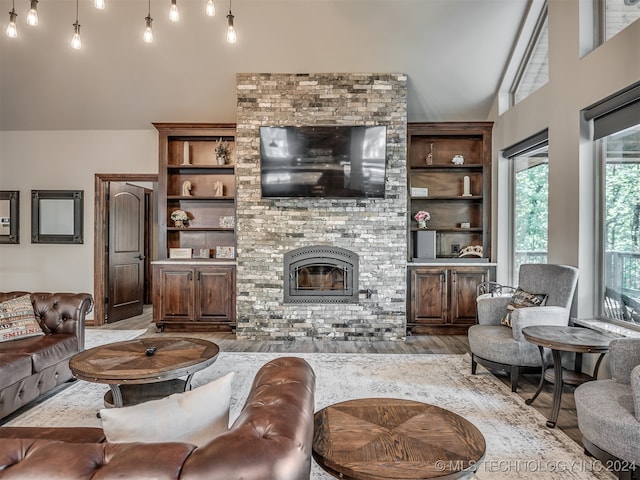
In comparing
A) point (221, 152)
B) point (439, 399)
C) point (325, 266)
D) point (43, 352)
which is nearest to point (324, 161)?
point (325, 266)

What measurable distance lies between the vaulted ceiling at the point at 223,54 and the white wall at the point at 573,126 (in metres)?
0.84

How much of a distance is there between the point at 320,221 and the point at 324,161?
76 cm

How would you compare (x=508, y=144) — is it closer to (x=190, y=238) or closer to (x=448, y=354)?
(x=448, y=354)

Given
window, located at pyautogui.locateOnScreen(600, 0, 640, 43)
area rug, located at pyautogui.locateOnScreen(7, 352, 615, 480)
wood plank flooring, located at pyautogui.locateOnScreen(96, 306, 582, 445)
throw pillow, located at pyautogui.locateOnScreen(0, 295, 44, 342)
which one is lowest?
wood plank flooring, located at pyautogui.locateOnScreen(96, 306, 582, 445)

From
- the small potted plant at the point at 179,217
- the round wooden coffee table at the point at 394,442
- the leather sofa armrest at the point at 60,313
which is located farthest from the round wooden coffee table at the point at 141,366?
the small potted plant at the point at 179,217

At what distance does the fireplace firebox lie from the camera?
5.06 m

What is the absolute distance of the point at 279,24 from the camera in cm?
450

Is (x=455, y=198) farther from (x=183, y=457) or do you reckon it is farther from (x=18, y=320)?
(x=183, y=457)

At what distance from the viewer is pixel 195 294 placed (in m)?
5.36

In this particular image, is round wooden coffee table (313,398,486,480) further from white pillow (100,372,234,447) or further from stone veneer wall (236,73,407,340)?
stone veneer wall (236,73,407,340)

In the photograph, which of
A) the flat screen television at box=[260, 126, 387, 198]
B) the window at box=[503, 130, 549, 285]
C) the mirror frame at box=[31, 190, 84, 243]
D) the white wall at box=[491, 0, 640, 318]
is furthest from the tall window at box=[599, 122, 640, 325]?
the mirror frame at box=[31, 190, 84, 243]

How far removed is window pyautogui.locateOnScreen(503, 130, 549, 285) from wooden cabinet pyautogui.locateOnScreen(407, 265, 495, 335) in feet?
2.13

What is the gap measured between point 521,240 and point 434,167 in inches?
60.4

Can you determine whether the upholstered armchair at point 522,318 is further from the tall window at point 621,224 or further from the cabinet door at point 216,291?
the cabinet door at point 216,291
